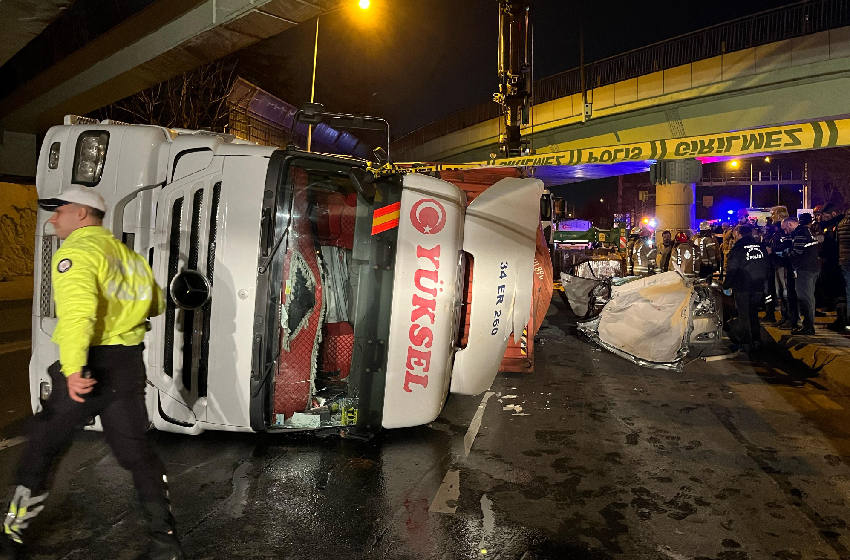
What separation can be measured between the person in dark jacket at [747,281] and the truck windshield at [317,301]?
6.31m

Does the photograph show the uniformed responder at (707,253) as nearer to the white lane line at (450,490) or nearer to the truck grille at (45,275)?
the white lane line at (450,490)

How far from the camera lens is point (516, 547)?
3004mm

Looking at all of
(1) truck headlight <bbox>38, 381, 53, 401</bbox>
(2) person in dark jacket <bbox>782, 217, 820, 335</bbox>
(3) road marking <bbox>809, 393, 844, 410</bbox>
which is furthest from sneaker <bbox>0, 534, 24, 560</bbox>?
(2) person in dark jacket <bbox>782, 217, 820, 335</bbox>

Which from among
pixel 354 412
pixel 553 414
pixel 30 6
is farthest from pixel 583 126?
pixel 354 412

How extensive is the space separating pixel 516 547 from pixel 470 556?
0.25 metres

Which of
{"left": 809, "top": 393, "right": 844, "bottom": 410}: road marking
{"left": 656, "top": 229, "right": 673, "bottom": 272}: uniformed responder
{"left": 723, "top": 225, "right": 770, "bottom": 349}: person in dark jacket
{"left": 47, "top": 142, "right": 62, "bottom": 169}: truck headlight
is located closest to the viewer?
{"left": 47, "top": 142, "right": 62, "bottom": 169}: truck headlight

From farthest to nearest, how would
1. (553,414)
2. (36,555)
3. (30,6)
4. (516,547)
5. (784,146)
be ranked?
(30,6), (784,146), (553,414), (516,547), (36,555)

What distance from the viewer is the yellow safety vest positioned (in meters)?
2.69

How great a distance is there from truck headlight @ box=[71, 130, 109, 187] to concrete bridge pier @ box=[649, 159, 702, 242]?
2402 centimetres

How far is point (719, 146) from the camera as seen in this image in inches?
361

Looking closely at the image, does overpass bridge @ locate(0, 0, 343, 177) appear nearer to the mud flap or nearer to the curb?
the mud flap

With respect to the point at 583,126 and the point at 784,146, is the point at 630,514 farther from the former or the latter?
the point at 583,126

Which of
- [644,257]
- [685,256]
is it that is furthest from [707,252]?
[644,257]

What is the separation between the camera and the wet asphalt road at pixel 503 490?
3025 mm
